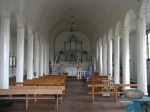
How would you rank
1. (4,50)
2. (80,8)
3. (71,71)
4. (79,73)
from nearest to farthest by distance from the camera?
(4,50), (80,8), (79,73), (71,71)

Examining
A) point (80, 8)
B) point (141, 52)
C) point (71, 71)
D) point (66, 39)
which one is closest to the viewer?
point (141, 52)

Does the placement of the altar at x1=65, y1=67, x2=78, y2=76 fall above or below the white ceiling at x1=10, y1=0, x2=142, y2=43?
below

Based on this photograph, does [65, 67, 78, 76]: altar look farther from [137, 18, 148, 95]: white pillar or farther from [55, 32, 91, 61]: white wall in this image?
[137, 18, 148, 95]: white pillar

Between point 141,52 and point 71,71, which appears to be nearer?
point 141,52

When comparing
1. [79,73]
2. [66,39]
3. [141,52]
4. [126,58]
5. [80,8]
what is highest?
[80,8]

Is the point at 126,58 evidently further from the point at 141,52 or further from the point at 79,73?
the point at 79,73

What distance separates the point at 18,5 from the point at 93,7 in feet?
25.2

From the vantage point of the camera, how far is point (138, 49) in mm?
9703

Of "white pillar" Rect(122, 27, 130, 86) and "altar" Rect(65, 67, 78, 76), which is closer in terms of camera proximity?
"white pillar" Rect(122, 27, 130, 86)

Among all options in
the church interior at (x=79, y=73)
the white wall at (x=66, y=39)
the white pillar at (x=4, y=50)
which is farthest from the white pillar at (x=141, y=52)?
the white wall at (x=66, y=39)

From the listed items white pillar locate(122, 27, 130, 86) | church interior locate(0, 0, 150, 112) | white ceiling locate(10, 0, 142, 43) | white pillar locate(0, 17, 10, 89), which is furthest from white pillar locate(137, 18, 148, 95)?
white pillar locate(0, 17, 10, 89)

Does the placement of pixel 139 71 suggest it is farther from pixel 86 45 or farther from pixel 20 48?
pixel 86 45

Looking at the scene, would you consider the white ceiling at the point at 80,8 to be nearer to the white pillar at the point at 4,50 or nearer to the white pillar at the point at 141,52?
the white pillar at the point at 141,52

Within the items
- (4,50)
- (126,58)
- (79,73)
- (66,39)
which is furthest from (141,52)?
(66,39)
